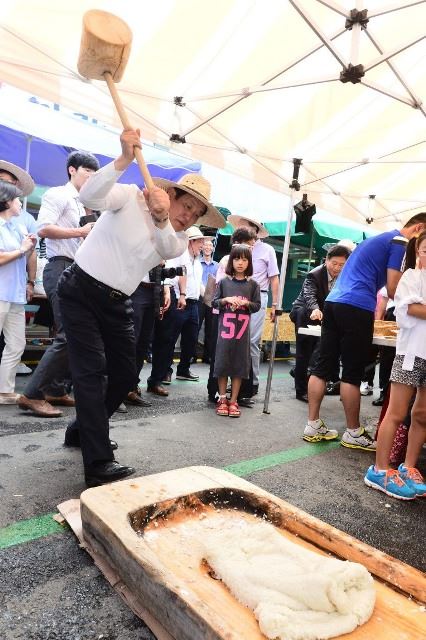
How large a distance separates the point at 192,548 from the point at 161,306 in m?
3.40

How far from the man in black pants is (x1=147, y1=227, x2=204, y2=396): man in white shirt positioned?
1.35 meters

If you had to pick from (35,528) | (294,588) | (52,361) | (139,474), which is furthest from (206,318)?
(294,588)

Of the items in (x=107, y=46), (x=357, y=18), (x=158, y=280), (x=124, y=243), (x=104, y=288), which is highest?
(x=357, y=18)

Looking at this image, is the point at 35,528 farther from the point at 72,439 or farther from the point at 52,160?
the point at 52,160

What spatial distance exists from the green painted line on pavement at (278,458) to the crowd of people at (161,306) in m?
0.14

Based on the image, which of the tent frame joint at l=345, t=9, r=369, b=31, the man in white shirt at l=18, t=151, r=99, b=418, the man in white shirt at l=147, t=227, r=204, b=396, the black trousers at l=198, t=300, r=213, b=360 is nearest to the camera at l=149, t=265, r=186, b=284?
the man in white shirt at l=147, t=227, r=204, b=396

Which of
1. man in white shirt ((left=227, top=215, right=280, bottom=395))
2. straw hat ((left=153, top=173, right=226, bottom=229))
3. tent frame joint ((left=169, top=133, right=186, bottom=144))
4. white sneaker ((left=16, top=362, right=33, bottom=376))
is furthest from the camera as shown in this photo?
tent frame joint ((left=169, top=133, right=186, bottom=144))

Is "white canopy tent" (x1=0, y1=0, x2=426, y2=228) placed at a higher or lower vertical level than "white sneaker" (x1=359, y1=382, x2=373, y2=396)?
higher

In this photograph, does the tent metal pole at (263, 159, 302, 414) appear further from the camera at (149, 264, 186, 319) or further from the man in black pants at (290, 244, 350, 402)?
the camera at (149, 264, 186, 319)

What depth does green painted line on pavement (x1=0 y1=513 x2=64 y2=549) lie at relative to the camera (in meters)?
1.88

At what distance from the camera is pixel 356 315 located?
3.49m

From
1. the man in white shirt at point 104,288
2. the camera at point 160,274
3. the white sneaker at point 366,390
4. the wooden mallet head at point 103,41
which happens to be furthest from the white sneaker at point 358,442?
the wooden mallet head at point 103,41

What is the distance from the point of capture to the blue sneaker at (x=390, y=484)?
108 inches

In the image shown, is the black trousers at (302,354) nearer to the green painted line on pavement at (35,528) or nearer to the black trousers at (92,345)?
the green painted line on pavement at (35,528)
